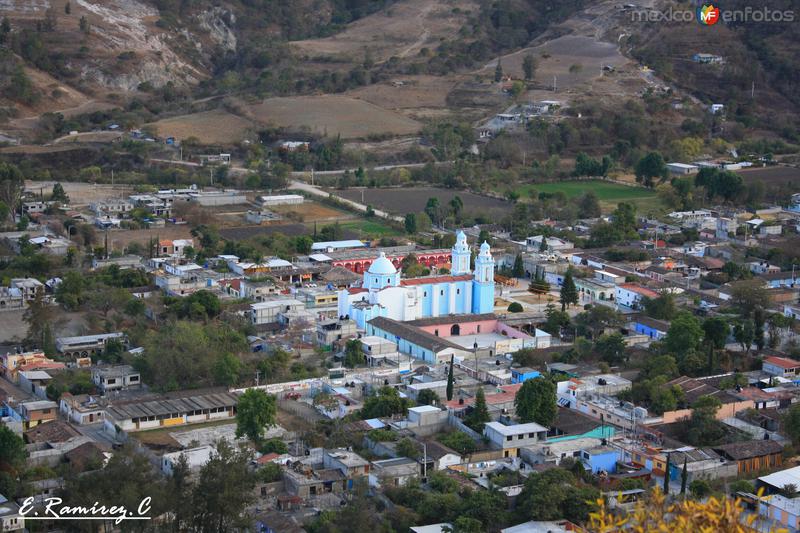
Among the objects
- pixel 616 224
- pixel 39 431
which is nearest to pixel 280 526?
pixel 39 431

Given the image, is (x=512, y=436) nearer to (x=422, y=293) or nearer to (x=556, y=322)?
(x=556, y=322)

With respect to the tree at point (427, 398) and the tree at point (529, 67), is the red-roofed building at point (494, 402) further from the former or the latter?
the tree at point (529, 67)

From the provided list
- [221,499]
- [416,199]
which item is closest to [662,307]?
[221,499]

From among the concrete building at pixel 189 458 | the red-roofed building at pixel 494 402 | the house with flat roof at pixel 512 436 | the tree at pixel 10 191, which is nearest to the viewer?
the concrete building at pixel 189 458

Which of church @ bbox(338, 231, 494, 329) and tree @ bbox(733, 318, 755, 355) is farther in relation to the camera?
church @ bbox(338, 231, 494, 329)

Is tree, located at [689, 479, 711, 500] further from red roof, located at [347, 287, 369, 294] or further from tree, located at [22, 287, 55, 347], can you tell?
tree, located at [22, 287, 55, 347]

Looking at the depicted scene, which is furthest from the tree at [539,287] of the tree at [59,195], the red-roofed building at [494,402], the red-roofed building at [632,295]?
the tree at [59,195]

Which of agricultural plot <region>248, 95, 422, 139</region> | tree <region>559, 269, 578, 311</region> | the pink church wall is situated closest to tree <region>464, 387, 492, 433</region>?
the pink church wall
